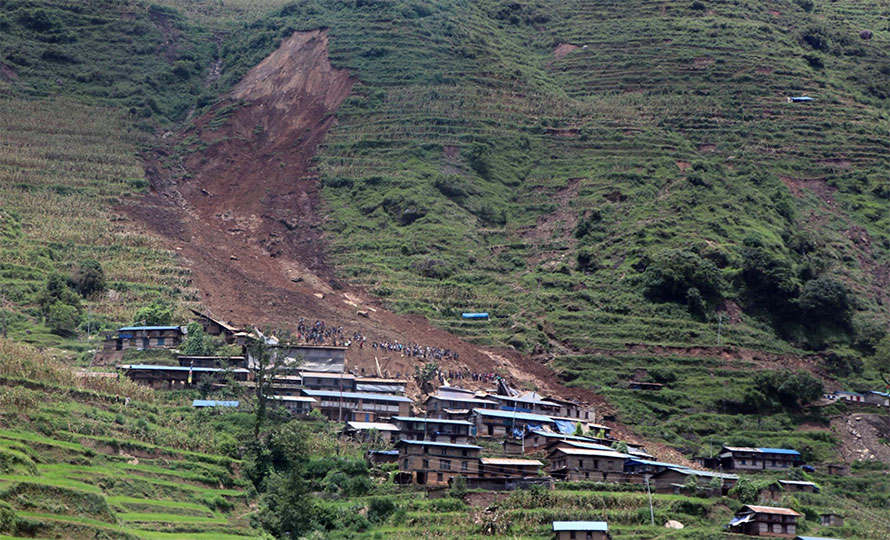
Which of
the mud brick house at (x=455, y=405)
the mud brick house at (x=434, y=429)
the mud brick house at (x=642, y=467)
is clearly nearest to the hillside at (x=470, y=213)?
the mud brick house at (x=642, y=467)

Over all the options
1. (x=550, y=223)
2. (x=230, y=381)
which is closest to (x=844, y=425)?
(x=550, y=223)

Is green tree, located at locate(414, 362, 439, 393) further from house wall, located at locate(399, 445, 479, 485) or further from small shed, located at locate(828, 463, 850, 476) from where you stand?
small shed, located at locate(828, 463, 850, 476)

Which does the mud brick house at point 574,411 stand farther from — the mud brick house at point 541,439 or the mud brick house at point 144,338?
the mud brick house at point 144,338

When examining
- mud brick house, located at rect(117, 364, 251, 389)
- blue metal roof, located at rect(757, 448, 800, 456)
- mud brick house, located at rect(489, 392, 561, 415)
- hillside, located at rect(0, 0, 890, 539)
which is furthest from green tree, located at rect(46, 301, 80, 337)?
blue metal roof, located at rect(757, 448, 800, 456)

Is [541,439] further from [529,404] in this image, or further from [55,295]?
[55,295]

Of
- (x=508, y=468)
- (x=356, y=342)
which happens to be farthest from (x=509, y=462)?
(x=356, y=342)

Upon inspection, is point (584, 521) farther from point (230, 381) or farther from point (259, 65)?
point (259, 65)
